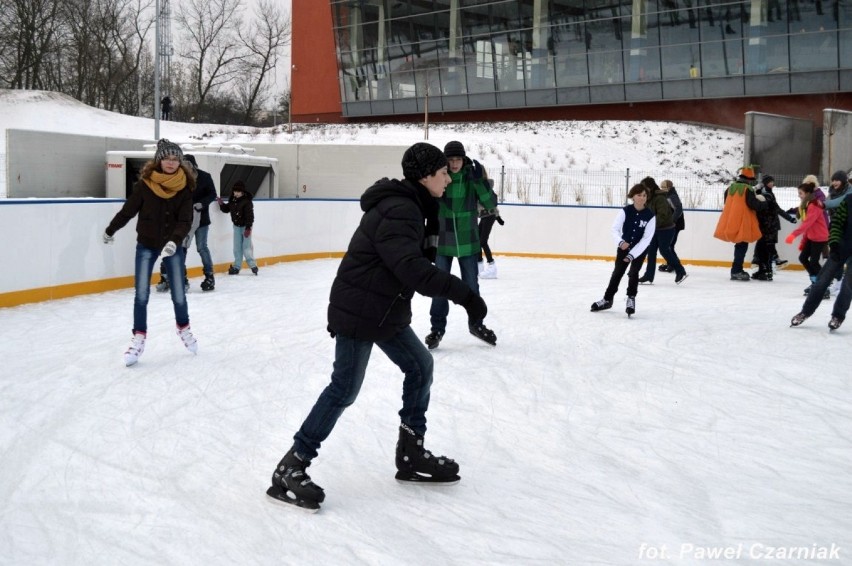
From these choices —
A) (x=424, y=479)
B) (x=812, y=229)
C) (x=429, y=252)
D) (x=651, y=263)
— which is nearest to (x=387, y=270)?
(x=429, y=252)

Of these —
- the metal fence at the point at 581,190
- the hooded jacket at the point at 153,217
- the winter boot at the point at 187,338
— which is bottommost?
the winter boot at the point at 187,338

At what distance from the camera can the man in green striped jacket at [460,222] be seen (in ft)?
22.0

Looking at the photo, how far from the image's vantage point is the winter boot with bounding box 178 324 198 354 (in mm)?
6438

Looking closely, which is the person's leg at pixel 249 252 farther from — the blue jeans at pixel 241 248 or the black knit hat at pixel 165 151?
the black knit hat at pixel 165 151

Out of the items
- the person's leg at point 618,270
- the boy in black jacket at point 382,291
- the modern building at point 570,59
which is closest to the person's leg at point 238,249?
the person's leg at point 618,270

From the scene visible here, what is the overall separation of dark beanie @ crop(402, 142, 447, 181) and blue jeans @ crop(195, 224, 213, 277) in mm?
7291

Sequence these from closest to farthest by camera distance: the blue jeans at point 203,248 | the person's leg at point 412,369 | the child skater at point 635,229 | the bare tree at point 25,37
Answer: the person's leg at point 412,369, the child skater at point 635,229, the blue jeans at point 203,248, the bare tree at point 25,37

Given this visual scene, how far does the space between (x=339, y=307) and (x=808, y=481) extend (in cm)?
227

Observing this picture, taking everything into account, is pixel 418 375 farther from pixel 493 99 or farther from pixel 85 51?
pixel 85 51

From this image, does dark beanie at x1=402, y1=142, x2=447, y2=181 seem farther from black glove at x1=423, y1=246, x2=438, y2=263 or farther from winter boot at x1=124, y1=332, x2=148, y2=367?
winter boot at x1=124, y1=332, x2=148, y2=367

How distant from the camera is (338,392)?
3.50 m

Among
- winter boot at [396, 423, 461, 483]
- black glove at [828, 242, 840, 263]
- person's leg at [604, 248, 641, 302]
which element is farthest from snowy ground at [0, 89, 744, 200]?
winter boot at [396, 423, 461, 483]

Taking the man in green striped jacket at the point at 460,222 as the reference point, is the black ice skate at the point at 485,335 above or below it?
below

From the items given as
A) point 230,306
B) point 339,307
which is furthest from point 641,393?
point 230,306
